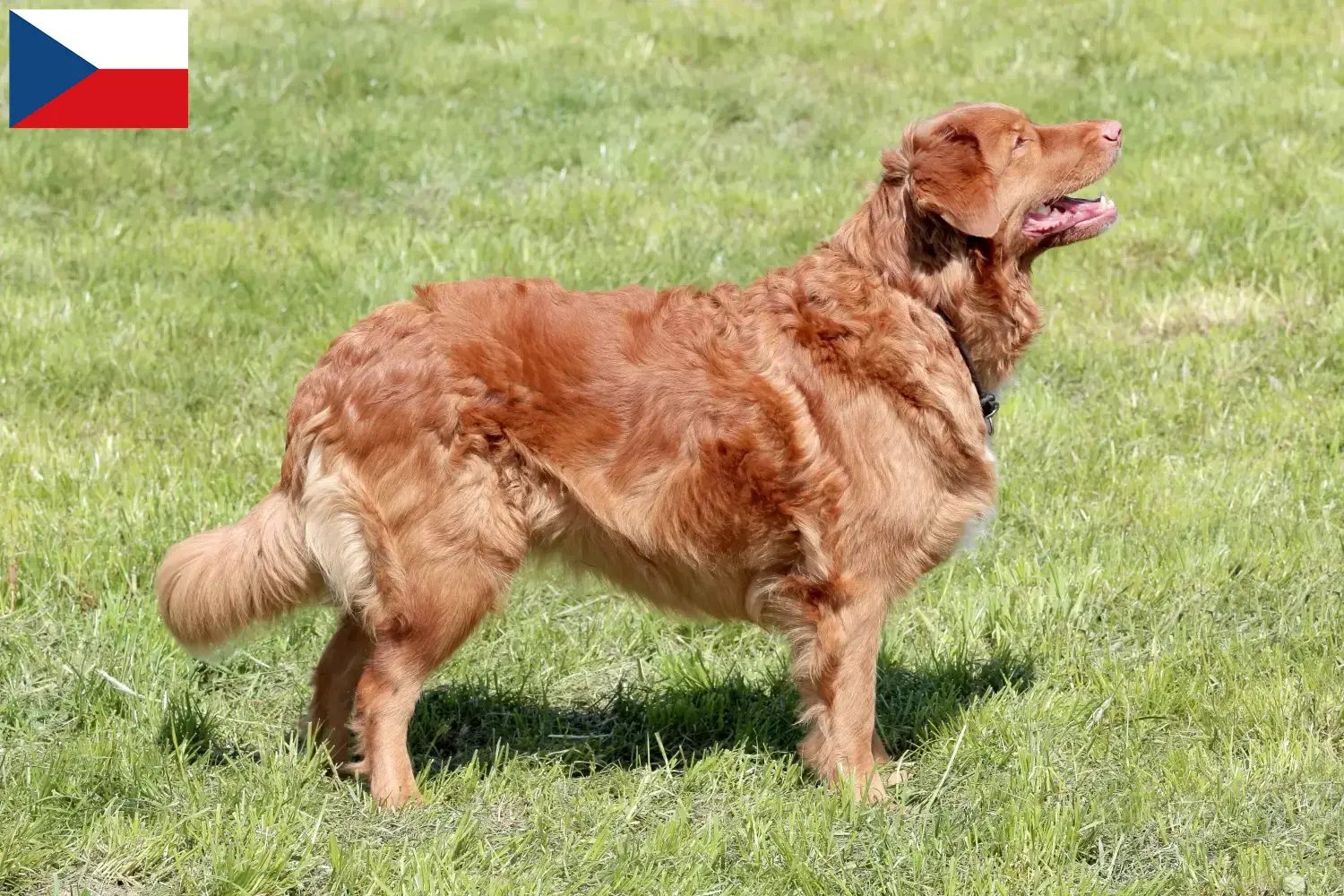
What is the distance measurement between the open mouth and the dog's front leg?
112 centimetres

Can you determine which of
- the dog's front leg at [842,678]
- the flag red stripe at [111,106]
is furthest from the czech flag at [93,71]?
the dog's front leg at [842,678]

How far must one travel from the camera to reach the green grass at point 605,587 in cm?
349

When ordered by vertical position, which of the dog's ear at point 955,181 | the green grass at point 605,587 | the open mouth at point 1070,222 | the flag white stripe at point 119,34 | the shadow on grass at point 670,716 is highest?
the dog's ear at point 955,181

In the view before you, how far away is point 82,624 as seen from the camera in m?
4.46

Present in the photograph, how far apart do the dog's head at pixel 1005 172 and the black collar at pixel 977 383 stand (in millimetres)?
256

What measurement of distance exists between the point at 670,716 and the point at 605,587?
690 mm

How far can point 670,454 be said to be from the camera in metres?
3.73

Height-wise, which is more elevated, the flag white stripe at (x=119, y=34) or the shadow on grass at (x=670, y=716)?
the flag white stripe at (x=119, y=34)

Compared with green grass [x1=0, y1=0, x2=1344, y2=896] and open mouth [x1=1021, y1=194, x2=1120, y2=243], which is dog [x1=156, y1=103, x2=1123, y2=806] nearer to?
open mouth [x1=1021, y1=194, x2=1120, y2=243]

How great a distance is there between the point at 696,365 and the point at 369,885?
5.06 feet

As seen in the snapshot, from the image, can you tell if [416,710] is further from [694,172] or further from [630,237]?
[694,172]

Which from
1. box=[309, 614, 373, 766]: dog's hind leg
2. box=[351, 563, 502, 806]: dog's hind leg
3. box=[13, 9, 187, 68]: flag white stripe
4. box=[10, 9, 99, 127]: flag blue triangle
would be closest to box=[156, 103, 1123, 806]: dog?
box=[351, 563, 502, 806]: dog's hind leg

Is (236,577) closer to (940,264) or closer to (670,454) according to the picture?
(670,454)

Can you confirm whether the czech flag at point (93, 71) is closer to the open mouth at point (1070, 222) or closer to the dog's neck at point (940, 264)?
the dog's neck at point (940, 264)
